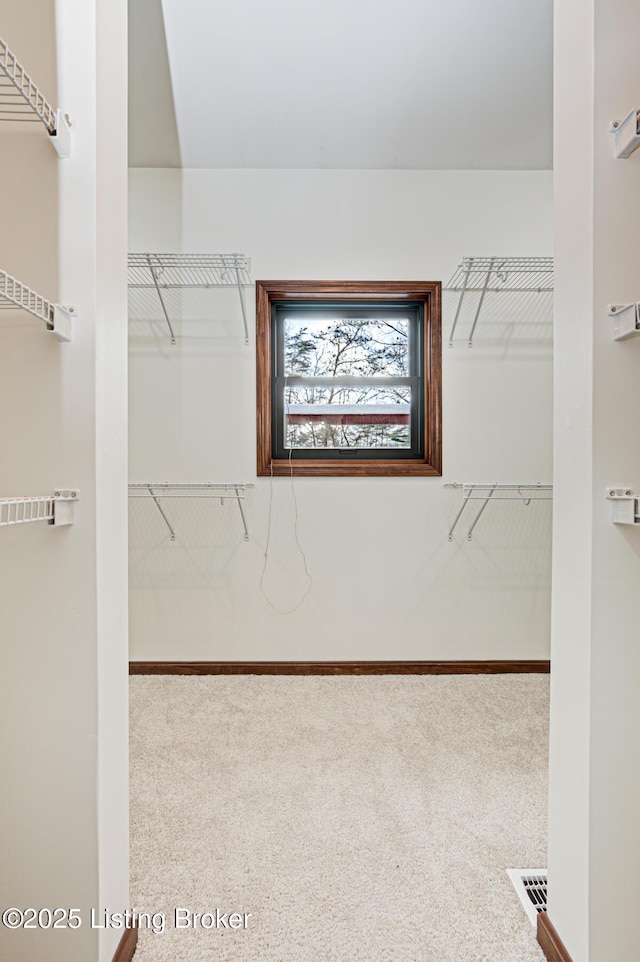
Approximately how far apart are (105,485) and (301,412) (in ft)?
5.65

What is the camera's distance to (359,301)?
2.57 metres

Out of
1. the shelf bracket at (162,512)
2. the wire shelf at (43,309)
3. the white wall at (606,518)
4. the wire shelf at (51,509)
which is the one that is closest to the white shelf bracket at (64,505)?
the wire shelf at (51,509)

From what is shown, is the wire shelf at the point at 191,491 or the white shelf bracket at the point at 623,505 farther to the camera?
the wire shelf at the point at 191,491

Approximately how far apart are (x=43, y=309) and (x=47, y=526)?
366 millimetres

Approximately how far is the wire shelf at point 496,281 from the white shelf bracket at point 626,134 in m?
1.57

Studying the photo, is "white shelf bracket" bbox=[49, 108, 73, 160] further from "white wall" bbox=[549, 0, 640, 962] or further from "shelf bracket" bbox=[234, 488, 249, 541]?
"shelf bracket" bbox=[234, 488, 249, 541]

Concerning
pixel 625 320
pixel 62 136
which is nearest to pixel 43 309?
pixel 62 136

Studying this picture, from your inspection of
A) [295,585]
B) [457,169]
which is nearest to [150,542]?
[295,585]

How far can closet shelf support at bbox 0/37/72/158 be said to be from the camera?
783 millimetres

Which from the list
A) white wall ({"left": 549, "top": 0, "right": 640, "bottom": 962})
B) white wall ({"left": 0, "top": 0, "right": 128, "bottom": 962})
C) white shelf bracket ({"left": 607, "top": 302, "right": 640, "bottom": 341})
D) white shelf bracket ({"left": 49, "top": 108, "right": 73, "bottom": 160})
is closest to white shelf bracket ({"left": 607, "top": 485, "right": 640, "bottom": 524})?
white wall ({"left": 549, "top": 0, "right": 640, "bottom": 962})

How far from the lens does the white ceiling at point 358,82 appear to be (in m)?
1.71

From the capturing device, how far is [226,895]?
120 cm

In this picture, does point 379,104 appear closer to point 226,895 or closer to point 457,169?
point 457,169

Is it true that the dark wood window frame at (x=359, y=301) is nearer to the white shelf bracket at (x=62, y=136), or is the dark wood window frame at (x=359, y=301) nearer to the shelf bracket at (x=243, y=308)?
the shelf bracket at (x=243, y=308)
